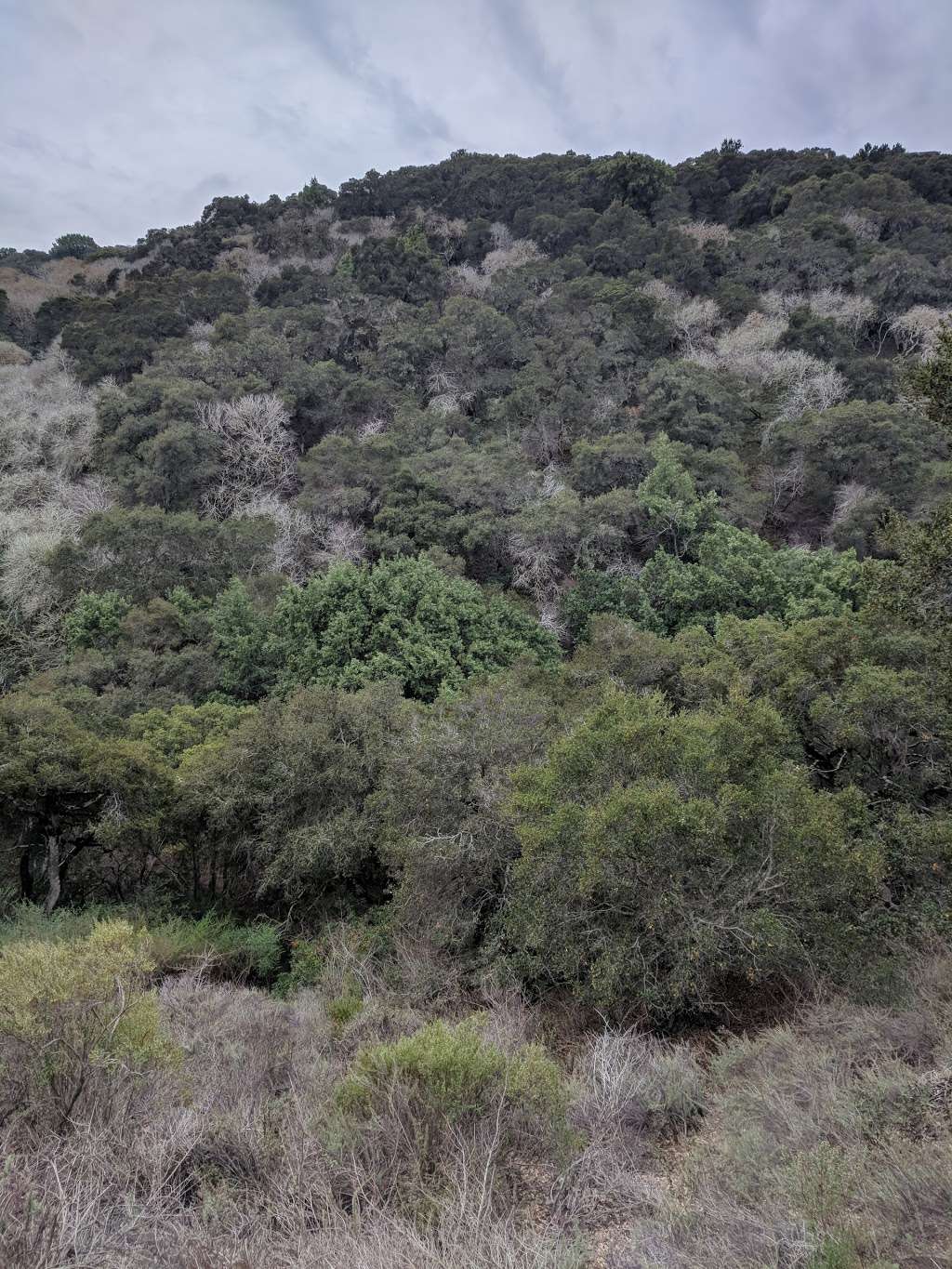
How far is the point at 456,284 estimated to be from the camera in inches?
1647

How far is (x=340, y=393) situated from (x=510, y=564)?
47.6 ft

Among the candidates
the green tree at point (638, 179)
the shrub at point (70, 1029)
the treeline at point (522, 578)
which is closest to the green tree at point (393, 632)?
the treeline at point (522, 578)

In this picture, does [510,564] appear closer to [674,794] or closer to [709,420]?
[709,420]

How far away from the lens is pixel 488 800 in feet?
28.7

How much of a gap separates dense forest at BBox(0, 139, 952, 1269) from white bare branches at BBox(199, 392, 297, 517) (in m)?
0.22

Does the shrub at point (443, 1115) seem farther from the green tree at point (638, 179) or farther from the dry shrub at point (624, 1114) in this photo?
the green tree at point (638, 179)

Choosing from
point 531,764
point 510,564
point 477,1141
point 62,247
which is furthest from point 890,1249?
point 62,247

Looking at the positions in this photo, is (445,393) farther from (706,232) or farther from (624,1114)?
(624,1114)

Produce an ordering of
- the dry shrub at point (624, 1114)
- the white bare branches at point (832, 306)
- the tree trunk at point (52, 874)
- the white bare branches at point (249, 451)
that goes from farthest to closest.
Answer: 1. the white bare branches at point (832, 306)
2. the white bare branches at point (249, 451)
3. the tree trunk at point (52, 874)
4. the dry shrub at point (624, 1114)

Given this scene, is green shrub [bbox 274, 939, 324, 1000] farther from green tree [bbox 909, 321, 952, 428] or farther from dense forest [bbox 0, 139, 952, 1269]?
green tree [bbox 909, 321, 952, 428]

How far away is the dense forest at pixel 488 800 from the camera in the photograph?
336cm

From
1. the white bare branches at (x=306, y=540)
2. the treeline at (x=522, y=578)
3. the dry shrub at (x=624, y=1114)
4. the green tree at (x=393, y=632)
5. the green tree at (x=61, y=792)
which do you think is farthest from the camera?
the white bare branches at (x=306, y=540)

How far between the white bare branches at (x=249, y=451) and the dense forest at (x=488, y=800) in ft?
0.73

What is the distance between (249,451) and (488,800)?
23.5 m
